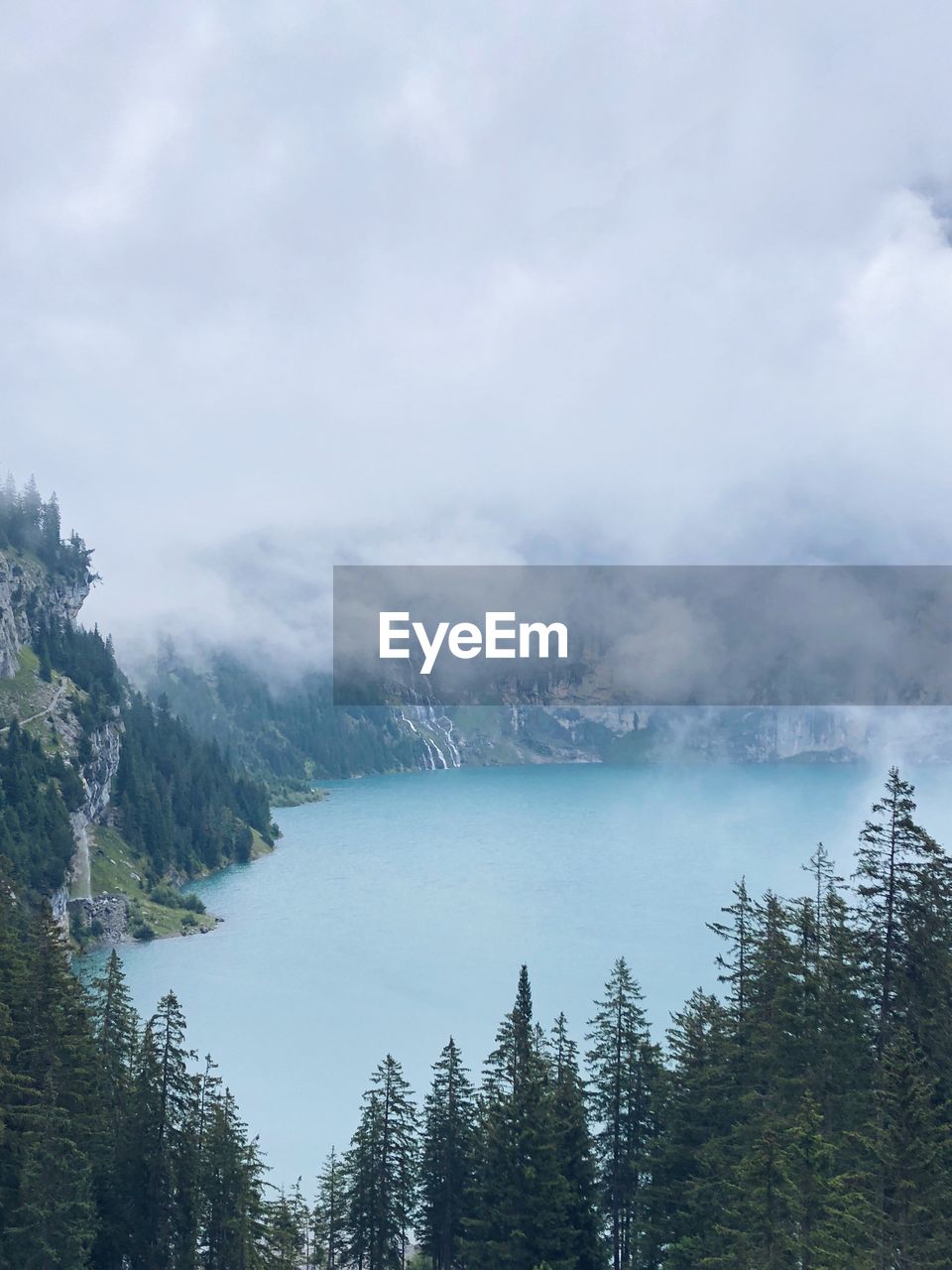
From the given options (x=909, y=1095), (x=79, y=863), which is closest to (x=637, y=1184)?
(x=909, y=1095)

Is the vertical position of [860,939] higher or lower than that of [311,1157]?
higher

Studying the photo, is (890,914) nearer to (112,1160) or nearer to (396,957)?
(112,1160)

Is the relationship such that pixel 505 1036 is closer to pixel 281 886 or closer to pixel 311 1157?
pixel 311 1157

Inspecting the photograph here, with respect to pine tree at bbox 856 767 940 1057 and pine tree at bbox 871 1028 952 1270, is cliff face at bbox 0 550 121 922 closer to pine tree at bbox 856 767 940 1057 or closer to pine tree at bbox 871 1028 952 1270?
pine tree at bbox 856 767 940 1057

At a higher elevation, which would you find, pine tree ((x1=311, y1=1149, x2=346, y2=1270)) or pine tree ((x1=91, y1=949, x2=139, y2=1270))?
pine tree ((x1=91, y1=949, x2=139, y2=1270))

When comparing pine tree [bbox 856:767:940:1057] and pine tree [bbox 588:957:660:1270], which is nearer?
pine tree [bbox 856:767:940:1057]

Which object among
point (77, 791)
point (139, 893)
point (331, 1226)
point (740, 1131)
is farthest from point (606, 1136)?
point (139, 893)

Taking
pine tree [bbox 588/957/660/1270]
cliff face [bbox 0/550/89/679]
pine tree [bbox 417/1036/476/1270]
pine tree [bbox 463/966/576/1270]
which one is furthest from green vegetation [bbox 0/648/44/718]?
Answer: pine tree [bbox 463/966/576/1270]
